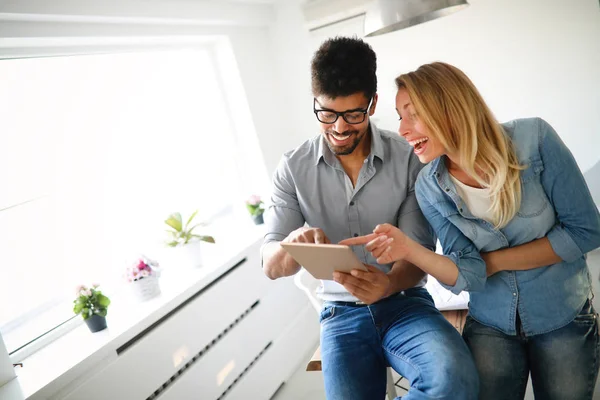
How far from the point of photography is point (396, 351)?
1.44 metres

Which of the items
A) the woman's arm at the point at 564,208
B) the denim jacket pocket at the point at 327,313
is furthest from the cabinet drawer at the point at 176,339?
the woman's arm at the point at 564,208

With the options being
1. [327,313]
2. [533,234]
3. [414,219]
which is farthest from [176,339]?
[533,234]

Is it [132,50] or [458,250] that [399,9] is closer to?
[458,250]

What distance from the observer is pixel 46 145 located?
80.8 inches

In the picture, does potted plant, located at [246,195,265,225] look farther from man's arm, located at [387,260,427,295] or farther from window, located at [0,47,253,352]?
man's arm, located at [387,260,427,295]

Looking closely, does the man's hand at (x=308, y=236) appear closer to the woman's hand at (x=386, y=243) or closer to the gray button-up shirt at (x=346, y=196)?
the woman's hand at (x=386, y=243)


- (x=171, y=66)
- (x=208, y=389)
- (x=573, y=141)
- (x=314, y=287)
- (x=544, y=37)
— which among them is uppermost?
(x=171, y=66)

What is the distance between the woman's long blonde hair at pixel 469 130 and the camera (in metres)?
1.31

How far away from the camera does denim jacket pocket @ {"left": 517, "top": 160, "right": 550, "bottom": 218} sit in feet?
4.33

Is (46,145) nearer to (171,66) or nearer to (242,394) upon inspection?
(171,66)

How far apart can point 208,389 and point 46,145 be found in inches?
52.6

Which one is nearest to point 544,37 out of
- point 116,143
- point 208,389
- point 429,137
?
point 429,137

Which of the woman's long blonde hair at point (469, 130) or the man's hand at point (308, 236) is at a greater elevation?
the woman's long blonde hair at point (469, 130)

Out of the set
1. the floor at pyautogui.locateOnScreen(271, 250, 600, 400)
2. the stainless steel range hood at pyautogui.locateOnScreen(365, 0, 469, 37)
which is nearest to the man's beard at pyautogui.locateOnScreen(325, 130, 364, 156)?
the stainless steel range hood at pyautogui.locateOnScreen(365, 0, 469, 37)
